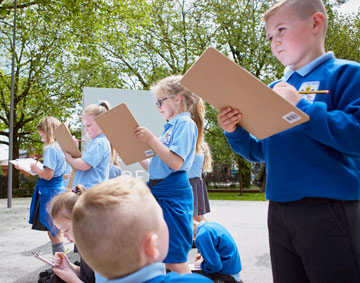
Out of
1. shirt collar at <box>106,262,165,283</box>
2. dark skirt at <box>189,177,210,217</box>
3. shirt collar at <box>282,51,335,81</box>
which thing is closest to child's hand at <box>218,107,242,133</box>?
shirt collar at <box>282,51,335,81</box>

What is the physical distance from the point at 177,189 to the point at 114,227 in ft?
5.38

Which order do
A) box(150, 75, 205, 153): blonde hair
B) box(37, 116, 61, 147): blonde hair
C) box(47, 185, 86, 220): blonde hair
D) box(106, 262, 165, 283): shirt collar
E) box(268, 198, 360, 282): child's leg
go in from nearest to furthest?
1. box(106, 262, 165, 283): shirt collar
2. box(268, 198, 360, 282): child's leg
3. box(47, 185, 86, 220): blonde hair
4. box(150, 75, 205, 153): blonde hair
5. box(37, 116, 61, 147): blonde hair

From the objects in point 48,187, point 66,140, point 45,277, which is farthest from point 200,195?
point 45,277

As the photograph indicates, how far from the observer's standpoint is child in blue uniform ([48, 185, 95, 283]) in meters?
2.48

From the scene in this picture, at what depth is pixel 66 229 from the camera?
2.48m

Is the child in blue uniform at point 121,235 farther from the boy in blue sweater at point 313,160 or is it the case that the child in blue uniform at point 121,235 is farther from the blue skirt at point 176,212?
the blue skirt at point 176,212

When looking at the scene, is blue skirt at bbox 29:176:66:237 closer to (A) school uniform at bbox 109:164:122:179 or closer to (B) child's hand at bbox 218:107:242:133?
(A) school uniform at bbox 109:164:122:179

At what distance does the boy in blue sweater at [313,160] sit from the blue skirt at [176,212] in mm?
1122

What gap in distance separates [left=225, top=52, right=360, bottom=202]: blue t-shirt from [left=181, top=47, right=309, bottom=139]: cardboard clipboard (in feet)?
0.25

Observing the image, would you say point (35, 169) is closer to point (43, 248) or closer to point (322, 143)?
point (43, 248)

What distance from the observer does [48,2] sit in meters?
10.9

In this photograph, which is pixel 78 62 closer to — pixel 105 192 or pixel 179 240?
pixel 179 240

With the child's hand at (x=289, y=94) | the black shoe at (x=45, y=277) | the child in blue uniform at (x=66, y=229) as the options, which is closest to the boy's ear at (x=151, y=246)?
the child's hand at (x=289, y=94)

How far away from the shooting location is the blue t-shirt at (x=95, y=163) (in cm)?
353
